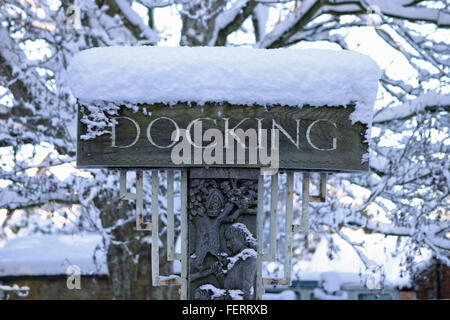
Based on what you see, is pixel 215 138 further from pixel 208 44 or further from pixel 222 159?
pixel 208 44

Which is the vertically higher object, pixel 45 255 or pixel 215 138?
pixel 215 138

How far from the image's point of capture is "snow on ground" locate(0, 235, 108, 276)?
8508 mm

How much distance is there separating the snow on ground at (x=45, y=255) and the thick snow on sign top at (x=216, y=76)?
6.02 metres

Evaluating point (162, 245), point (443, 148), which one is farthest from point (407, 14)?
point (162, 245)

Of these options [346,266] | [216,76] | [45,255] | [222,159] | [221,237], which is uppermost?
[216,76]

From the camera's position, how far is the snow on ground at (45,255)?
8.51 m

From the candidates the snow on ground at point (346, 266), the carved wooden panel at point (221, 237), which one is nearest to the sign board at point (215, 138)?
the carved wooden panel at point (221, 237)

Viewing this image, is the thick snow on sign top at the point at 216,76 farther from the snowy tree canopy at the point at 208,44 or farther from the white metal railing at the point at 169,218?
→ the snowy tree canopy at the point at 208,44

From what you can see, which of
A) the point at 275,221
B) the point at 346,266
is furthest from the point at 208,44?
the point at 346,266

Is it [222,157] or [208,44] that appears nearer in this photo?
[222,157]

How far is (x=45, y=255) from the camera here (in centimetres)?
880

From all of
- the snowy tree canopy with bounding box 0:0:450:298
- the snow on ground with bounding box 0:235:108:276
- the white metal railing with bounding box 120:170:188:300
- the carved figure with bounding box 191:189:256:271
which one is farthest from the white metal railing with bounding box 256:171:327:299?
the snow on ground with bounding box 0:235:108:276

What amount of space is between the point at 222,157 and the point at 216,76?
344 millimetres

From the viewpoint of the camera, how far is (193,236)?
2.49 meters
